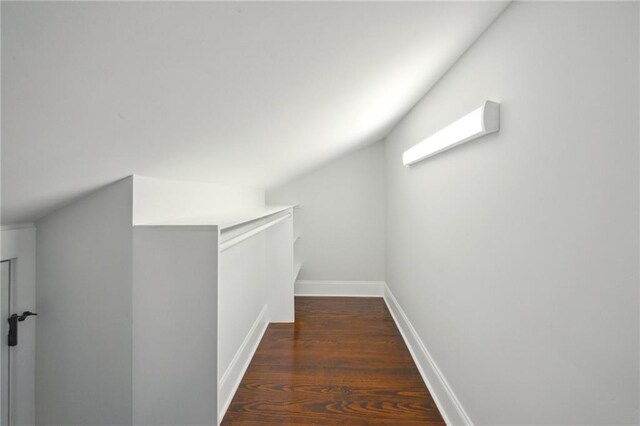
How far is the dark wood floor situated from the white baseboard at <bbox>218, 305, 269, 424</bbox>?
0.14ft

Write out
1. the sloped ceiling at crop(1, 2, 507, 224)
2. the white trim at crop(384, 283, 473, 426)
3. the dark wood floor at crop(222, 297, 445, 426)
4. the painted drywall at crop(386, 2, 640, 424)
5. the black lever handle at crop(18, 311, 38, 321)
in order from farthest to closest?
the dark wood floor at crop(222, 297, 445, 426)
the white trim at crop(384, 283, 473, 426)
the black lever handle at crop(18, 311, 38, 321)
the painted drywall at crop(386, 2, 640, 424)
the sloped ceiling at crop(1, 2, 507, 224)

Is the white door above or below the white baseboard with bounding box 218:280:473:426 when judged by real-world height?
above

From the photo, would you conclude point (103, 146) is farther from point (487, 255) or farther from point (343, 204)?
point (343, 204)

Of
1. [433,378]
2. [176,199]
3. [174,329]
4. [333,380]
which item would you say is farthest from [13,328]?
[433,378]

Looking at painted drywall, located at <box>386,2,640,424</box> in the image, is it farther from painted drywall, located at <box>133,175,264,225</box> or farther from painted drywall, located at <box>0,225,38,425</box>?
painted drywall, located at <box>0,225,38,425</box>

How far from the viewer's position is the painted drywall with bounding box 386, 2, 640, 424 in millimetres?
772

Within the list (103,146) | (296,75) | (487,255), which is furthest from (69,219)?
(487,255)

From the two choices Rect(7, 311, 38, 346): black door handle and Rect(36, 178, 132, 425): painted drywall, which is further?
Rect(36, 178, 132, 425): painted drywall

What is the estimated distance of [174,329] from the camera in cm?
145

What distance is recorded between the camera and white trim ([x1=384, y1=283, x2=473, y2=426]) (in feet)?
5.54

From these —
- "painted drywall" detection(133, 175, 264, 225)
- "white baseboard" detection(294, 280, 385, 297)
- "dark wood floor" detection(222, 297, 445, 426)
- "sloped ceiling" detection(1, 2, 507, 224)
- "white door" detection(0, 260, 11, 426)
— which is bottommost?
"dark wood floor" detection(222, 297, 445, 426)

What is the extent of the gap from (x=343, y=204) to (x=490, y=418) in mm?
2999

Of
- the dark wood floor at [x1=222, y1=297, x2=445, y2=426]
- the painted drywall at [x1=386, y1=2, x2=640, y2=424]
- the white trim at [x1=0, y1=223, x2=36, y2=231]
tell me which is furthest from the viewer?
the dark wood floor at [x1=222, y1=297, x2=445, y2=426]

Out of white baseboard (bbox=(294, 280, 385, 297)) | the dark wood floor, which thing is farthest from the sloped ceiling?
white baseboard (bbox=(294, 280, 385, 297))
